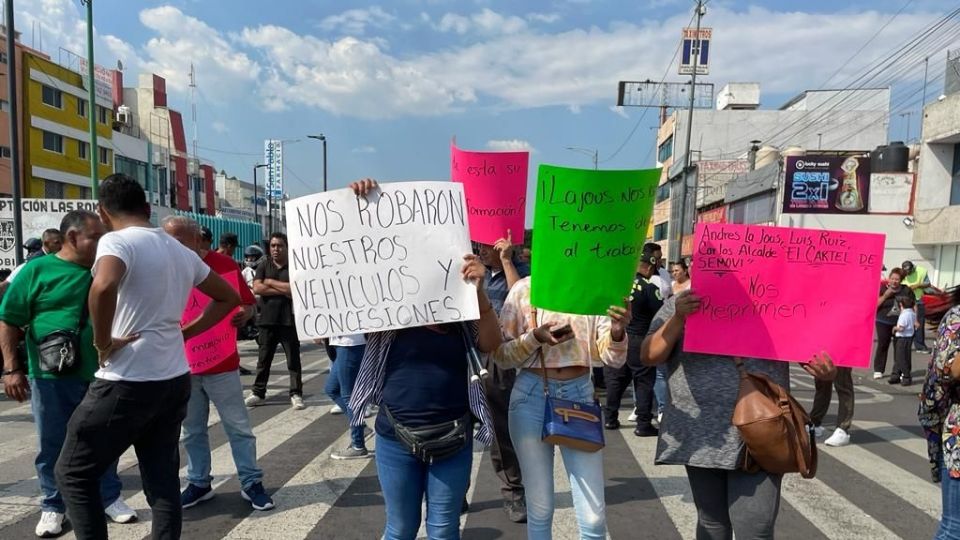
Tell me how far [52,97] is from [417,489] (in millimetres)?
45459

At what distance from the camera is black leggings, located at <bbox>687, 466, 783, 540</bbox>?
247 cm

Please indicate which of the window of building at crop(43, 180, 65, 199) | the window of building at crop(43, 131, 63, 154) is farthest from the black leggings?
the window of building at crop(43, 131, 63, 154)

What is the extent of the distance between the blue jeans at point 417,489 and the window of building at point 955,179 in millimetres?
26524

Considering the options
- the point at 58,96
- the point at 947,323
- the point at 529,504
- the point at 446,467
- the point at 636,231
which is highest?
the point at 58,96

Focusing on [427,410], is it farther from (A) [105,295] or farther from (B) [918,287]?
(B) [918,287]

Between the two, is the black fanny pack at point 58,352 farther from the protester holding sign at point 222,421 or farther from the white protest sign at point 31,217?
the white protest sign at point 31,217

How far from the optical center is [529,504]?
2846 millimetres

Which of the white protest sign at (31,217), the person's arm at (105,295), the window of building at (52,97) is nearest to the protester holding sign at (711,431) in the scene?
the person's arm at (105,295)

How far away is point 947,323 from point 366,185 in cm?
264

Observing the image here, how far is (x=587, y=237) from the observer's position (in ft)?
8.37

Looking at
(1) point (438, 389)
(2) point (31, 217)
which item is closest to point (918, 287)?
(1) point (438, 389)

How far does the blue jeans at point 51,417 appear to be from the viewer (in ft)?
11.6

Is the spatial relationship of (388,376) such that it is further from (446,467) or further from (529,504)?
(529,504)

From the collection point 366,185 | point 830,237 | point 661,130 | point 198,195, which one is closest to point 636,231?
point 830,237
